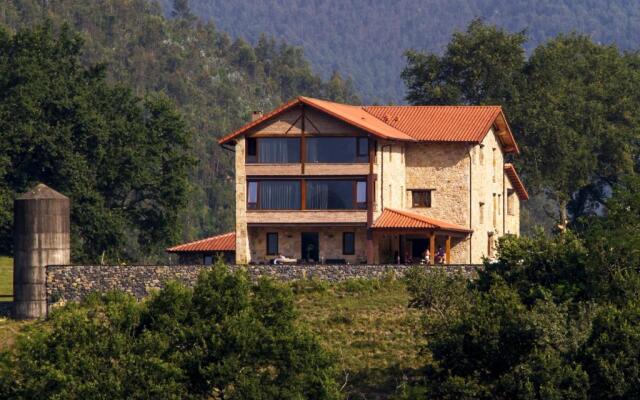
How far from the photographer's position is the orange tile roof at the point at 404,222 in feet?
245

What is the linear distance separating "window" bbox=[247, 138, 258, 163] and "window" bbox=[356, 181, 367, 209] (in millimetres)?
4796

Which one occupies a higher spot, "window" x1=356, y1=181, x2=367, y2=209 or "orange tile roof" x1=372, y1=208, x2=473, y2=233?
"window" x1=356, y1=181, x2=367, y2=209

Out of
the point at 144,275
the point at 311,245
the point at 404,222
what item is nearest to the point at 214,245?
the point at 311,245

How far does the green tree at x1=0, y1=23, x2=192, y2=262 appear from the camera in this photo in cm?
8494

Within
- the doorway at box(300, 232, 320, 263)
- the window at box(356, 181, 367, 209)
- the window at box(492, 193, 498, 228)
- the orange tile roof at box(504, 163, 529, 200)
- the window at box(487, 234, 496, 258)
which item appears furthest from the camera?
the orange tile roof at box(504, 163, 529, 200)

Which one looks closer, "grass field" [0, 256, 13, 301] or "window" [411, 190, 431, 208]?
"window" [411, 190, 431, 208]

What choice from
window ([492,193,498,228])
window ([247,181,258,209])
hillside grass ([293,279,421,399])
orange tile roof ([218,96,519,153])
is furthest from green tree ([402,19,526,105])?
hillside grass ([293,279,421,399])

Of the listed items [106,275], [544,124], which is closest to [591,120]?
[544,124]

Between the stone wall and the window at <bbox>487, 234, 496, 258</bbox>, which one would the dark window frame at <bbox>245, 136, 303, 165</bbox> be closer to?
the stone wall

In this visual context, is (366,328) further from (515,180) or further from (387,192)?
(515,180)

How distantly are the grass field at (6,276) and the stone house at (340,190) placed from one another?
1429 centimetres

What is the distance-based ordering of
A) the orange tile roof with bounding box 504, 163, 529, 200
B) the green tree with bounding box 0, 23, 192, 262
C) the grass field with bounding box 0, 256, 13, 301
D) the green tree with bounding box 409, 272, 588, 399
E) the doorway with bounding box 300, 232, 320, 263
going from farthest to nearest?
the orange tile roof with bounding box 504, 163, 529, 200 → the green tree with bounding box 0, 23, 192, 262 → the grass field with bounding box 0, 256, 13, 301 → the doorway with bounding box 300, 232, 320, 263 → the green tree with bounding box 409, 272, 588, 399

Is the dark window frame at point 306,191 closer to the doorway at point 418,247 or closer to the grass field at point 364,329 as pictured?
the doorway at point 418,247

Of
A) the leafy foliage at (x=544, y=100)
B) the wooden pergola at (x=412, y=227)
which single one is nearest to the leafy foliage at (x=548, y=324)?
the wooden pergola at (x=412, y=227)
